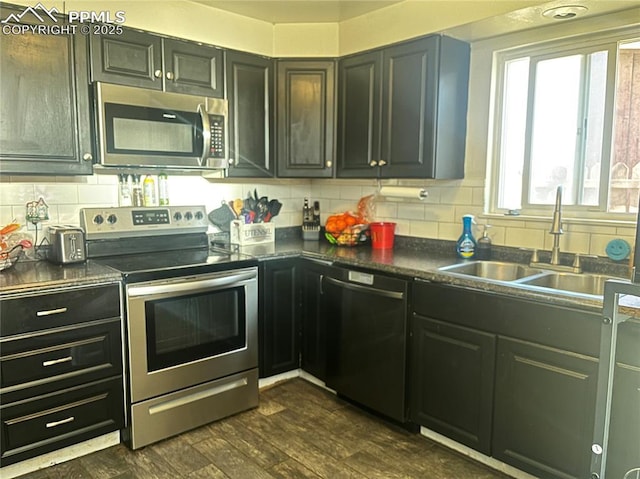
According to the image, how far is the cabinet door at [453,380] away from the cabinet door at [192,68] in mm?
1790

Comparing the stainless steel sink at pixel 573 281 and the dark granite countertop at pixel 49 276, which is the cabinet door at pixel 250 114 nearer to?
the dark granite countertop at pixel 49 276

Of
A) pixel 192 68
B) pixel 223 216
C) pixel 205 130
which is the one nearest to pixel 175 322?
pixel 223 216

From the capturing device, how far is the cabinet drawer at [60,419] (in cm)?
208

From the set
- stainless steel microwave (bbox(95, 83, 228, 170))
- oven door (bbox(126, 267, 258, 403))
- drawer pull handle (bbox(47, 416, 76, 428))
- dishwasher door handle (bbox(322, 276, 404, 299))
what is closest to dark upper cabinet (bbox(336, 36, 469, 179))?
dishwasher door handle (bbox(322, 276, 404, 299))

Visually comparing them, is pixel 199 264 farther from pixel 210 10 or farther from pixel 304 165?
pixel 210 10

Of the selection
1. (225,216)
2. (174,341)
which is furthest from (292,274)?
(174,341)

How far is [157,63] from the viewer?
2709 millimetres

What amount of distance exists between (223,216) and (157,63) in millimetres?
1020

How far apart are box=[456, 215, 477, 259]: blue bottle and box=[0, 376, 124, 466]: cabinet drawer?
1933mm

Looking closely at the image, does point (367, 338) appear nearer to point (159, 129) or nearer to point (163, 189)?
point (163, 189)

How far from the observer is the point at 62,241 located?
2.43m

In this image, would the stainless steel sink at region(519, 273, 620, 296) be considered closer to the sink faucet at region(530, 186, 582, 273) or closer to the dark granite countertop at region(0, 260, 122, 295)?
the sink faucet at region(530, 186, 582, 273)

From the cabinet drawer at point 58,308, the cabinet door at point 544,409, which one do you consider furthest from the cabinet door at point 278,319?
the cabinet door at point 544,409

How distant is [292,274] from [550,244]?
147 cm
